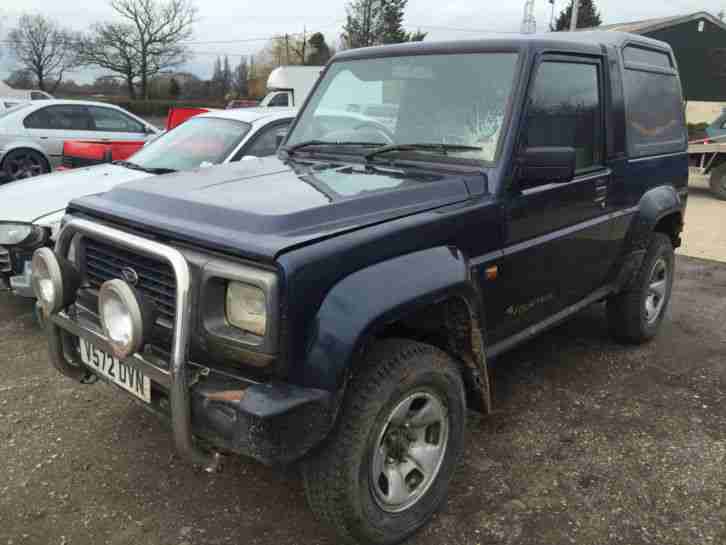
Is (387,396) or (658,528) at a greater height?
(387,396)

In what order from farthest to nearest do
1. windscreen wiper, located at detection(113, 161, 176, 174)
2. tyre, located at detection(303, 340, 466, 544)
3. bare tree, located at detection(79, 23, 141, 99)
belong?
bare tree, located at detection(79, 23, 141, 99) → windscreen wiper, located at detection(113, 161, 176, 174) → tyre, located at detection(303, 340, 466, 544)

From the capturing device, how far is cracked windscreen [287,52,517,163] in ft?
10.1

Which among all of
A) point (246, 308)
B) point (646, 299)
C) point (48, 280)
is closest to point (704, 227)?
point (646, 299)

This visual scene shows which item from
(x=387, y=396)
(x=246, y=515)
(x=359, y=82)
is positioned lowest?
(x=246, y=515)

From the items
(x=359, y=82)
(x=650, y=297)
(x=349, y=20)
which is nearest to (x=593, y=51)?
(x=359, y=82)

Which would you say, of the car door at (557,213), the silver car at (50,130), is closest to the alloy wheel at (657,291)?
the car door at (557,213)

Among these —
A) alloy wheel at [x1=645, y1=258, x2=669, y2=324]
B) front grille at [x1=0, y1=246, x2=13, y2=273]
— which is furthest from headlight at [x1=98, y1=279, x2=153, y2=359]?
alloy wheel at [x1=645, y1=258, x2=669, y2=324]

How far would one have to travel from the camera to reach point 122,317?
2258 millimetres

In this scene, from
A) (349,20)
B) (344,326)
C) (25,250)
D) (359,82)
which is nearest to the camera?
(344,326)

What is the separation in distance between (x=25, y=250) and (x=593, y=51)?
13.1ft

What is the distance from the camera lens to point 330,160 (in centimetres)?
342

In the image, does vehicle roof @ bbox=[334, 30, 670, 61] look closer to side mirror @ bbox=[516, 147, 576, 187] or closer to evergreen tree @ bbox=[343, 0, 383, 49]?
side mirror @ bbox=[516, 147, 576, 187]

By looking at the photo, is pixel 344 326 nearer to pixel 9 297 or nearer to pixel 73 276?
pixel 73 276

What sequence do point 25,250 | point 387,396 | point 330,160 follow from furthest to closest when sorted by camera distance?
1. point 25,250
2. point 330,160
3. point 387,396
